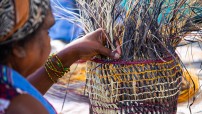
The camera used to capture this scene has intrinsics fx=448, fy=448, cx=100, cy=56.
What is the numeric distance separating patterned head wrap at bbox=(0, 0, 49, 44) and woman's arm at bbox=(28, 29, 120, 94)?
1.34ft

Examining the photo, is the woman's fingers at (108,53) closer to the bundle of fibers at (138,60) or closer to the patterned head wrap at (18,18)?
the bundle of fibers at (138,60)

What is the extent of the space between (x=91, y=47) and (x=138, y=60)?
0.16 metres

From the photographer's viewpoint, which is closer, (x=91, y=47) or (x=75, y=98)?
(x=91, y=47)

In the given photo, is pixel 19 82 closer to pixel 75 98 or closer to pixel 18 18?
pixel 18 18

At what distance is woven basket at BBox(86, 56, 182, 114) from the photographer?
1500 millimetres

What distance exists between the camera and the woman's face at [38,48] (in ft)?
3.55

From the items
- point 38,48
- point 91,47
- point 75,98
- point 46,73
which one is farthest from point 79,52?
point 75,98

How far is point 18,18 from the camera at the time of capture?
103 centimetres

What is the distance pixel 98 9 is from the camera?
1617 mm

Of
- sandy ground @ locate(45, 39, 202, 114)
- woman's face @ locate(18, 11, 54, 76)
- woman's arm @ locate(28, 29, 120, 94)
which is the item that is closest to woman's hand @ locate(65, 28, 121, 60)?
woman's arm @ locate(28, 29, 120, 94)

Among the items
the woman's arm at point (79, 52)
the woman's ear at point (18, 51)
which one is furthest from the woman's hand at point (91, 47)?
the woman's ear at point (18, 51)

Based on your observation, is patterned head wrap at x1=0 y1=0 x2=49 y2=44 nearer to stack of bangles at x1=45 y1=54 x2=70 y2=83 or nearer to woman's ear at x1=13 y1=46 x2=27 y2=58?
woman's ear at x1=13 y1=46 x2=27 y2=58

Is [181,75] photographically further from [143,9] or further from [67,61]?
[67,61]

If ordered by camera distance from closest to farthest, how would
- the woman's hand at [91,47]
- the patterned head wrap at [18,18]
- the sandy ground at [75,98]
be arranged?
the patterned head wrap at [18,18] → the woman's hand at [91,47] → the sandy ground at [75,98]
